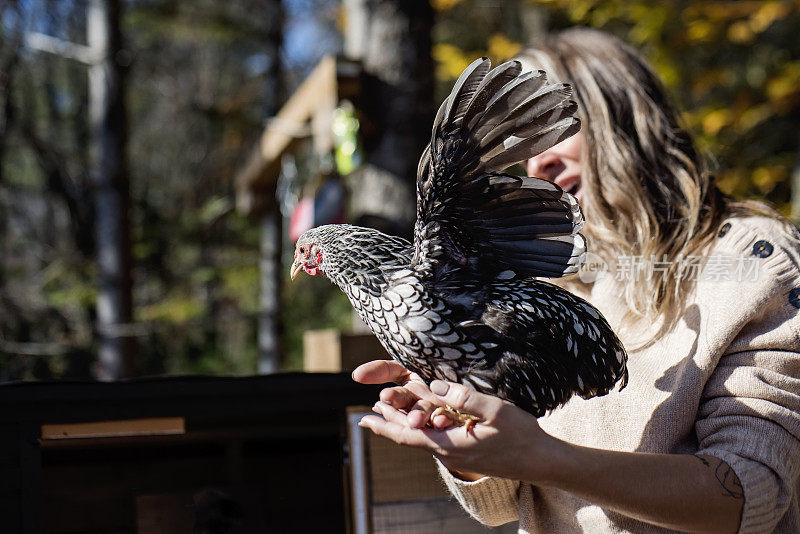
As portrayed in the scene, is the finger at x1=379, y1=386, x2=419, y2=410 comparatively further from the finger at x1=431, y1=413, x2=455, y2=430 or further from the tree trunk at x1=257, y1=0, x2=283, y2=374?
the tree trunk at x1=257, y1=0, x2=283, y2=374

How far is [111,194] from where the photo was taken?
159 inches

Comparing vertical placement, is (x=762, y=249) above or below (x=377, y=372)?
above

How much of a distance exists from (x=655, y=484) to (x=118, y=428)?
3.27 ft

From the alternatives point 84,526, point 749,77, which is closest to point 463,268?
point 84,526

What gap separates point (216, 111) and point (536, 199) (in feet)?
16.0

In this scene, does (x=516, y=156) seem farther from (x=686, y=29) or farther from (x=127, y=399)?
(x=686, y=29)

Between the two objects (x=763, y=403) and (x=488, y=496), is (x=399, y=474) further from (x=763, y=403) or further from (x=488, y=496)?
(x=763, y=403)

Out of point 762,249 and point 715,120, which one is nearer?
point 762,249

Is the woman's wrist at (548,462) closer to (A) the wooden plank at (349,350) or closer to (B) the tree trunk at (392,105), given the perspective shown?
(A) the wooden plank at (349,350)

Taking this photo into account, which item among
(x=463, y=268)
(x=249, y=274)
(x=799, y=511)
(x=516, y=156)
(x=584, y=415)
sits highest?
(x=249, y=274)

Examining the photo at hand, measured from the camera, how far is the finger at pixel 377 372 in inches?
41.3

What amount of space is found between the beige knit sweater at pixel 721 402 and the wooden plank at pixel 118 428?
1.83ft

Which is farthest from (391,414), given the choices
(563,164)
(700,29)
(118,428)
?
(700,29)

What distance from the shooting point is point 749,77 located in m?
6.11
